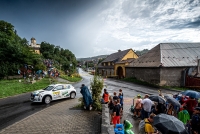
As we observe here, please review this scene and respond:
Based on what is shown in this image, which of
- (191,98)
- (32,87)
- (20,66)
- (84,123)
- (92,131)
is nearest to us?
(92,131)

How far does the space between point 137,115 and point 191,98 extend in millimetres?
3409

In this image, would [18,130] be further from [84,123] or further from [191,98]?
[191,98]

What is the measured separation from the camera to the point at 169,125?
4062 mm

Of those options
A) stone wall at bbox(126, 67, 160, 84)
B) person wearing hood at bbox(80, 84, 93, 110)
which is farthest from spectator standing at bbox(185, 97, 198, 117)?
stone wall at bbox(126, 67, 160, 84)

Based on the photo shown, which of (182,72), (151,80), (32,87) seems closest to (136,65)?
(151,80)

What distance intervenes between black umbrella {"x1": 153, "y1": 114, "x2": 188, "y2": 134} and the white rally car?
414 inches

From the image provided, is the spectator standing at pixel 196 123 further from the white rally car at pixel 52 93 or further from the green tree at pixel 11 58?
the green tree at pixel 11 58

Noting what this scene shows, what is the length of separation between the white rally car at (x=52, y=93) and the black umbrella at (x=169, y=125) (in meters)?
10.5

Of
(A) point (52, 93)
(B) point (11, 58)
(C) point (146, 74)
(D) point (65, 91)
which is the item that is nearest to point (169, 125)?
(A) point (52, 93)

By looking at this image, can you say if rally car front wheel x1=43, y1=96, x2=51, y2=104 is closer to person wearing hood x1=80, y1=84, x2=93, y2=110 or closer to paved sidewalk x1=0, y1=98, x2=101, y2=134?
paved sidewalk x1=0, y1=98, x2=101, y2=134

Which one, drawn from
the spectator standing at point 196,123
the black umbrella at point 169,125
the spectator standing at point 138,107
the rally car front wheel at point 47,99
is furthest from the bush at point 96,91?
the rally car front wheel at point 47,99

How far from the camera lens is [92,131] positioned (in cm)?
636

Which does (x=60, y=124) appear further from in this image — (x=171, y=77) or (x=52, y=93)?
(x=171, y=77)

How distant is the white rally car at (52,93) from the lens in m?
12.2
